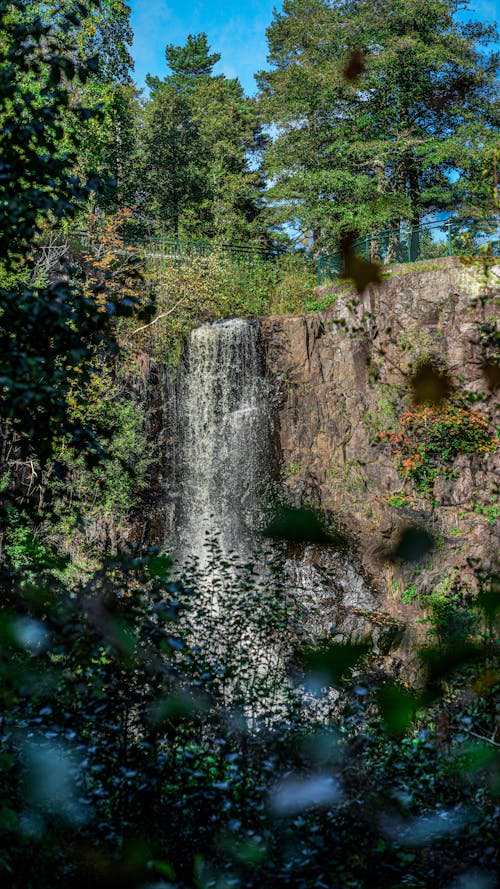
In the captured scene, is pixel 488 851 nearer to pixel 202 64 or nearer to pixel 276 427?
pixel 276 427

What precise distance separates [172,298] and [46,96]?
45.1 feet

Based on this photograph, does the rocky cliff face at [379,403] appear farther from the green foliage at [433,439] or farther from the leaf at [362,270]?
the leaf at [362,270]

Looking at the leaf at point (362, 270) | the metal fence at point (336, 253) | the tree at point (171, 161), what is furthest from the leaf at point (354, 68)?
the leaf at point (362, 270)

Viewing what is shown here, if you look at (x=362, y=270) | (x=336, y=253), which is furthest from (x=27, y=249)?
(x=336, y=253)

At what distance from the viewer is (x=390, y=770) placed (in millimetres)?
4508

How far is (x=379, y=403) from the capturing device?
14328mm

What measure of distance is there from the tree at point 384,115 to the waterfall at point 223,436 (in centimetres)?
600

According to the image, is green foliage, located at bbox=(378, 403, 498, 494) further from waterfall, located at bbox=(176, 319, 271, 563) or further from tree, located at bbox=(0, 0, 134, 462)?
tree, located at bbox=(0, 0, 134, 462)

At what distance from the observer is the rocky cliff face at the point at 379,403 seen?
1292 centimetres

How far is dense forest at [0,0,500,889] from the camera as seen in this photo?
2.97 meters

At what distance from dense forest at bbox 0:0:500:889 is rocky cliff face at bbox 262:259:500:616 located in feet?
0.29

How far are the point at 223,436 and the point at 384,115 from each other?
11.0 metres

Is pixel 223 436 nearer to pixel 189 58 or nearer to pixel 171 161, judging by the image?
pixel 171 161

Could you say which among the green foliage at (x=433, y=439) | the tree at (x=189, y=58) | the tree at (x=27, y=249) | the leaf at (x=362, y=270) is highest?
the tree at (x=189, y=58)
